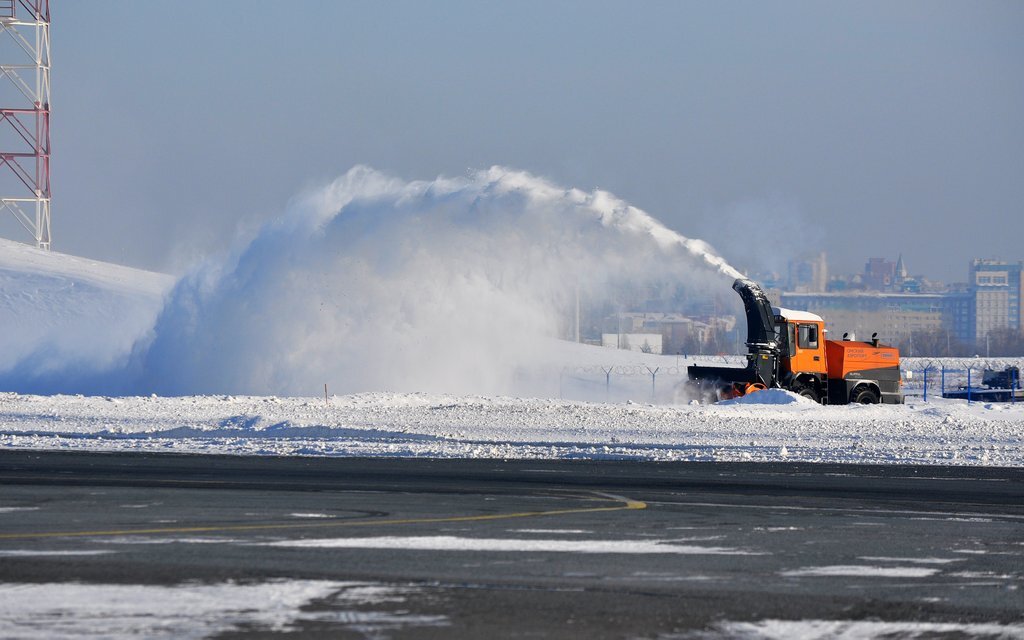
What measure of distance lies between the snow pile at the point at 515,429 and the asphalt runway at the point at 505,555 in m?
5.00

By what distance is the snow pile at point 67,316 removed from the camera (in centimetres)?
5147

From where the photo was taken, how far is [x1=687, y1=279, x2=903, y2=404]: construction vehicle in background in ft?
112

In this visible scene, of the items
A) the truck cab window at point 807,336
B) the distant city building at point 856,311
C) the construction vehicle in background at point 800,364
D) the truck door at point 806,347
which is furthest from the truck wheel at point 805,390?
the distant city building at point 856,311

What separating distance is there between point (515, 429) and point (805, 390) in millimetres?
9068

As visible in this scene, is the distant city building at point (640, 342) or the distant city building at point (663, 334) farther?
the distant city building at point (640, 342)

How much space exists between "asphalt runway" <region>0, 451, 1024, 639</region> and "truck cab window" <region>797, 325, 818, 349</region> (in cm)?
1617

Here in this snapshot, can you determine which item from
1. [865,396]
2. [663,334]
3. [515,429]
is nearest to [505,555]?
[515,429]

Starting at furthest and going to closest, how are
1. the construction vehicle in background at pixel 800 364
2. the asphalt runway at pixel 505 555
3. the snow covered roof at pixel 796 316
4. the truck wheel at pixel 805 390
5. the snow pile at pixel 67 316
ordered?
the snow pile at pixel 67 316 < the truck wheel at pixel 805 390 < the snow covered roof at pixel 796 316 < the construction vehicle in background at pixel 800 364 < the asphalt runway at pixel 505 555

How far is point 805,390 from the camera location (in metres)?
35.0

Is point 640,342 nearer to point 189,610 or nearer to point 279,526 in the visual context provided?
point 279,526

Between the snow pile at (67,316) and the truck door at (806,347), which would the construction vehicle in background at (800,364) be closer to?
the truck door at (806,347)

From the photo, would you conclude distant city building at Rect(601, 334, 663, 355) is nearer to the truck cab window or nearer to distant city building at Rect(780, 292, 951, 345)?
distant city building at Rect(780, 292, 951, 345)

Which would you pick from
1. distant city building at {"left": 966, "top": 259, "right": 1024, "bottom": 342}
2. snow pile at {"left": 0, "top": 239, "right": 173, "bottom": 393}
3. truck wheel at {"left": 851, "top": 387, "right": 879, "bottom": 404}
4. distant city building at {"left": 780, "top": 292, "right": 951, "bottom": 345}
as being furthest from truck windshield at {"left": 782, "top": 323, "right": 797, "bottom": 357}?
distant city building at {"left": 966, "top": 259, "right": 1024, "bottom": 342}

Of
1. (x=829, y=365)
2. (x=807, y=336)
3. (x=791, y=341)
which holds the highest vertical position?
(x=807, y=336)
